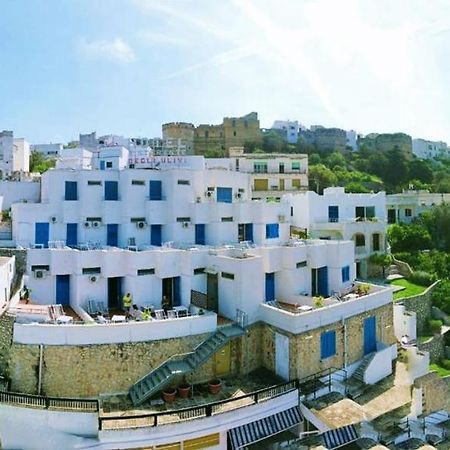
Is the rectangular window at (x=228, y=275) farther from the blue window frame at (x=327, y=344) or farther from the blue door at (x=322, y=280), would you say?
the blue door at (x=322, y=280)

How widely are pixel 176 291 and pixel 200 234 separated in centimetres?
588

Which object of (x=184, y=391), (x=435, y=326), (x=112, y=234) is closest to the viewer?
(x=184, y=391)

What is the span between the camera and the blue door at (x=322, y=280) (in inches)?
1086

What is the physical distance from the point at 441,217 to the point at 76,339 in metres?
42.3

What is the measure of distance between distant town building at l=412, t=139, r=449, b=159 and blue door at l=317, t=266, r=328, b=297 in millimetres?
97409

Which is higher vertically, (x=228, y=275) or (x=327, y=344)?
(x=228, y=275)

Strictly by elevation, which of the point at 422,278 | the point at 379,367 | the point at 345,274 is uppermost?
the point at 345,274

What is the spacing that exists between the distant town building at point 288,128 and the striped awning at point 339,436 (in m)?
87.4

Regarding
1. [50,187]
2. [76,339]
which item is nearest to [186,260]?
[76,339]

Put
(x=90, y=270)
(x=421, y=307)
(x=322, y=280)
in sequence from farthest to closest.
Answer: (x=421, y=307) < (x=322, y=280) < (x=90, y=270)

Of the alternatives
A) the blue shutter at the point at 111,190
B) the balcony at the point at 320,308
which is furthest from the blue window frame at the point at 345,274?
the blue shutter at the point at 111,190

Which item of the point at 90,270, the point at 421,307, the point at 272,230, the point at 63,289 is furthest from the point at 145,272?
the point at 421,307

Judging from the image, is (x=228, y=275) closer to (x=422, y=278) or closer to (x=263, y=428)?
(x=263, y=428)

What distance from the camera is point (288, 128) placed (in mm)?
105000
